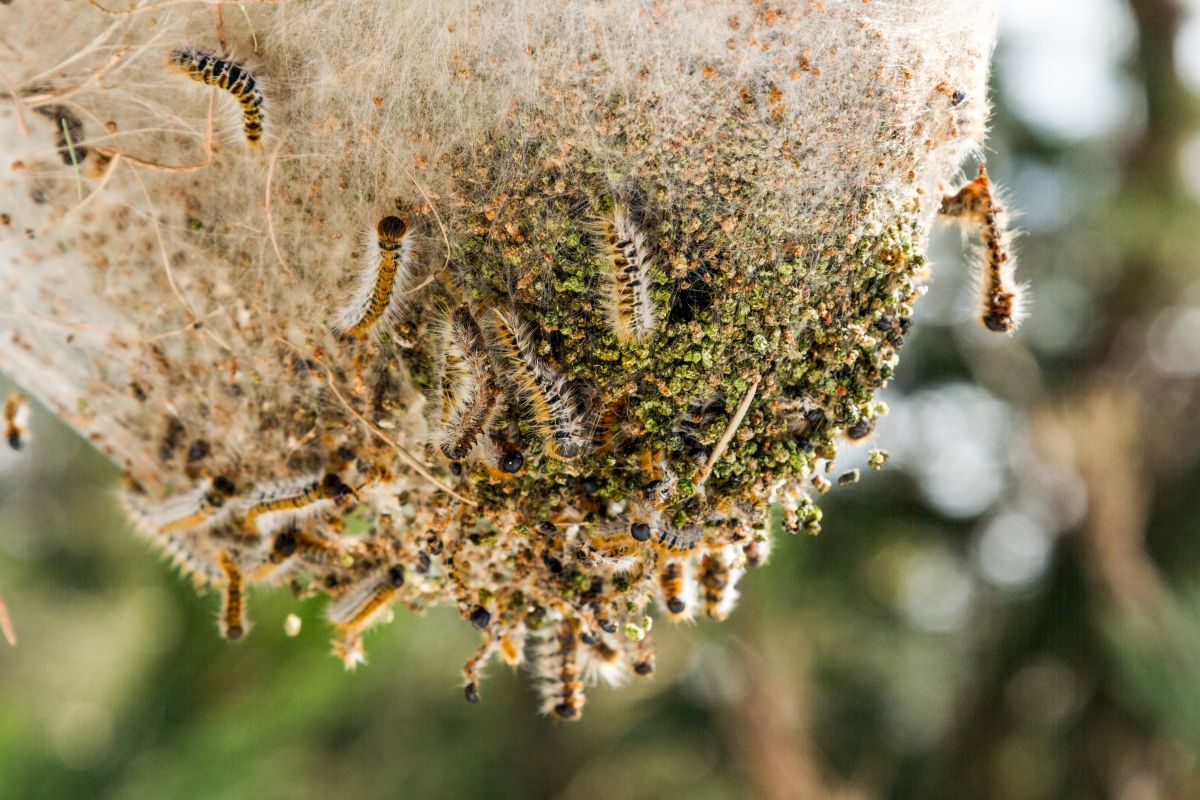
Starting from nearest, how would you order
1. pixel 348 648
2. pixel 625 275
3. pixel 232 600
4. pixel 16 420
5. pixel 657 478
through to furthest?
pixel 625 275 < pixel 657 478 < pixel 348 648 < pixel 232 600 < pixel 16 420

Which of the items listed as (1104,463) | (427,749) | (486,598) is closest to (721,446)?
(486,598)

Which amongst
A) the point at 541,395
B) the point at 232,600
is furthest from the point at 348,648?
the point at 541,395

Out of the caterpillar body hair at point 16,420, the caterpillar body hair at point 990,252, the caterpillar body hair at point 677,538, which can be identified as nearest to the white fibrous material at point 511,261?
the caterpillar body hair at point 677,538

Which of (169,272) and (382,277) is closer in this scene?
(382,277)

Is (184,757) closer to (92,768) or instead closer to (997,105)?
(92,768)

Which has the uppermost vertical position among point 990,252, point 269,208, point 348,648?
point 990,252

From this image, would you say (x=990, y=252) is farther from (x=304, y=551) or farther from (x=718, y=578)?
(x=304, y=551)
